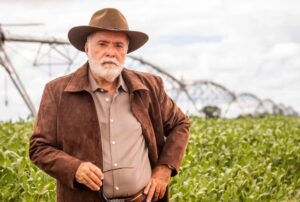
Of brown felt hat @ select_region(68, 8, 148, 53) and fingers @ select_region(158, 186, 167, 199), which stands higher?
brown felt hat @ select_region(68, 8, 148, 53)

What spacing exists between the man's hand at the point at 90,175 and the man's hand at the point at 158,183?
0.35 metres

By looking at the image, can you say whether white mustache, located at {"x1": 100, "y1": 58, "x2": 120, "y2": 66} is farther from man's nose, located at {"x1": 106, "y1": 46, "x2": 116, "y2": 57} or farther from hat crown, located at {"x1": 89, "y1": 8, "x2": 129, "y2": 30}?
hat crown, located at {"x1": 89, "y1": 8, "x2": 129, "y2": 30}

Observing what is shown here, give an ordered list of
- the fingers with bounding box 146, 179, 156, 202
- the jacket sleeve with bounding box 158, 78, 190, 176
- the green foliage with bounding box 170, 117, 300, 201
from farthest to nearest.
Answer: the green foliage with bounding box 170, 117, 300, 201, the jacket sleeve with bounding box 158, 78, 190, 176, the fingers with bounding box 146, 179, 156, 202

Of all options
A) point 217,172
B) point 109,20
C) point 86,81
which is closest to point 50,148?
point 86,81

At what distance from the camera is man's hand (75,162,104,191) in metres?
3.02

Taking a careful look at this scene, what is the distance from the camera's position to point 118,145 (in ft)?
10.5

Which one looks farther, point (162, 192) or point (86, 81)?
point (162, 192)

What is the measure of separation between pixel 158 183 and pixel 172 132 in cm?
35

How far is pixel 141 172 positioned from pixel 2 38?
56.2ft

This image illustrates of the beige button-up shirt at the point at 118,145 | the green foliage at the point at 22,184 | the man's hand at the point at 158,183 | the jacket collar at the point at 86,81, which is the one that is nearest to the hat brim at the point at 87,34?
the jacket collar at the point at 86,81

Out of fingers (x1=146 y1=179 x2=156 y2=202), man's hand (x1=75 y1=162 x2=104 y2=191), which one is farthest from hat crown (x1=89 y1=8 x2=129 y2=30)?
fingers (x1=146 y1=179 x2=156 y2=202)

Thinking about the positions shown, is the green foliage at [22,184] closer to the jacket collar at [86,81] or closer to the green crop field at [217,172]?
the green crop field at [217,172]

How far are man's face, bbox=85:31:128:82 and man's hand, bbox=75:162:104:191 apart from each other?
1.54 ft

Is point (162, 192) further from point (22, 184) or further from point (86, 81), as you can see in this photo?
point (22, 184)
